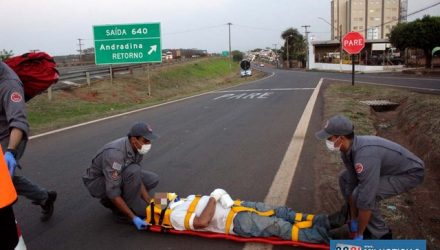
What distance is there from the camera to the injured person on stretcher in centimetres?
400

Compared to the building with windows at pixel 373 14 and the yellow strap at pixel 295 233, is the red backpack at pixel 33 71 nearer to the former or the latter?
the yellow strap at pixel 295 233

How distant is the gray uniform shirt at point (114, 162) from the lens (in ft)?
14.2

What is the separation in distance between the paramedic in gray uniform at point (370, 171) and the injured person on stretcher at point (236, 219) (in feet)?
1.26

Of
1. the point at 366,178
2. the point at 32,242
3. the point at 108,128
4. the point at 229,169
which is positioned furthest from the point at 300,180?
the point at 108,128

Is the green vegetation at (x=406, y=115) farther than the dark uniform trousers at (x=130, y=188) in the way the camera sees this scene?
Yes

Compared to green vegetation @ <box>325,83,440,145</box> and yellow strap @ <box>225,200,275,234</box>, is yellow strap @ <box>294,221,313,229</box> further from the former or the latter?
green vegetation @ <box>325,83,440,145</box>

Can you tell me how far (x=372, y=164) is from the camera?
361cm

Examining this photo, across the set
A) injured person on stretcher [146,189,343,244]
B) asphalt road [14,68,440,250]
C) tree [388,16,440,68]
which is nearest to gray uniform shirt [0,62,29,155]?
asphalt road [14,68,440,250]

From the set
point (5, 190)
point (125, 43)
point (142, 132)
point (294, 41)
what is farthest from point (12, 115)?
point (294, 41)

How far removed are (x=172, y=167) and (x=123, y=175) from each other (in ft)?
7.73

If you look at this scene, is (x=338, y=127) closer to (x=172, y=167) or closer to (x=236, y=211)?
(x=236, y=211)

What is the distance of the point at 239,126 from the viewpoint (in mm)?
10914

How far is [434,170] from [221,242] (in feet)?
15.0

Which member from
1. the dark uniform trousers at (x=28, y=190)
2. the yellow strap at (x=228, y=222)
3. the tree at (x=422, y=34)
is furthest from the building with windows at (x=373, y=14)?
the dark uniform trousers at (x=28, y=190)
